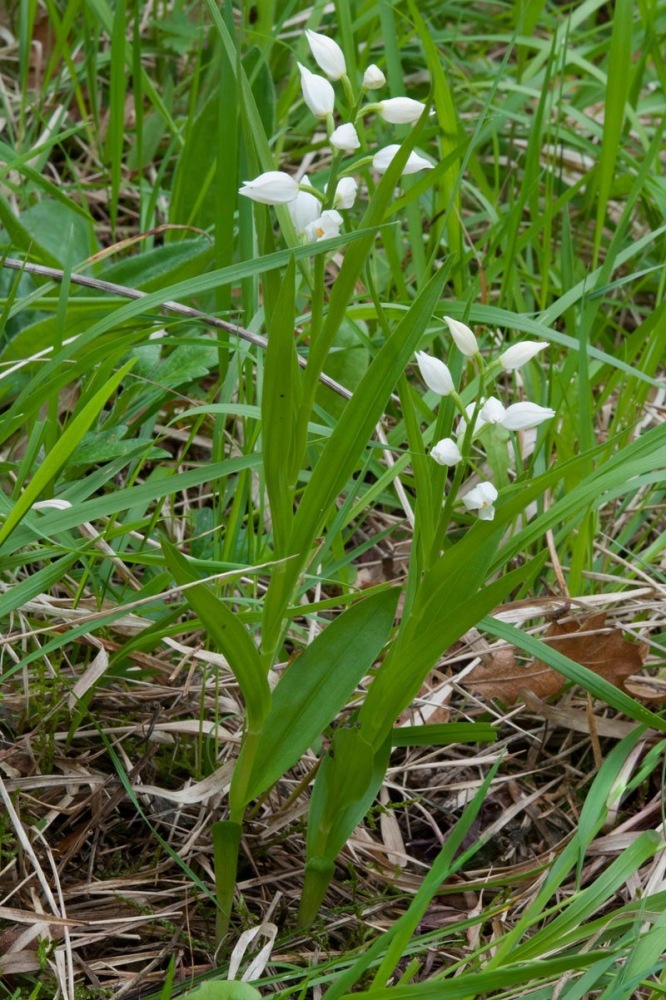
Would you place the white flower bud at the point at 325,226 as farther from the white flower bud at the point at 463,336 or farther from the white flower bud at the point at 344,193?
the white flower bud at the point at 463,336

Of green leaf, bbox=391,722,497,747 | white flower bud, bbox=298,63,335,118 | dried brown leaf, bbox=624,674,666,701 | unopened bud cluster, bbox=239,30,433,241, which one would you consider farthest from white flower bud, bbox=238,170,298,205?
dried brown leaf, bbox=624,674,666,701

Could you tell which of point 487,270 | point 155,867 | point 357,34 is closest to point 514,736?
point 155,867

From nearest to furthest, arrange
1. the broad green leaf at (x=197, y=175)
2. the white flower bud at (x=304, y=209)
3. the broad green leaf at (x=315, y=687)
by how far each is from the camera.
Answer: the white flower bud at (x=304, y=209)
the broad green leaf at (x=315, y=687)
the broad green leaf at (x=197, y=175)

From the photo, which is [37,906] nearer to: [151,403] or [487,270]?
[151,403]

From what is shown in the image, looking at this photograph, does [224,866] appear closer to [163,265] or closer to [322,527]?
[322,527]

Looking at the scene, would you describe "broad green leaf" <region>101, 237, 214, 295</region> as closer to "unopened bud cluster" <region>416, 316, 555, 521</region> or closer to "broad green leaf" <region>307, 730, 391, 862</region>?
"unopened bud cluster" <region>416, 316, 555, 521</region>

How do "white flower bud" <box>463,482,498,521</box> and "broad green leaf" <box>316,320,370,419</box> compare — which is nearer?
"white flower bud" <box>463,482,498,521</box>

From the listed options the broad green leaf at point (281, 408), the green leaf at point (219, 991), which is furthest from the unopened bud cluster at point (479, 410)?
Result: the green leaf at point (219, 991)
